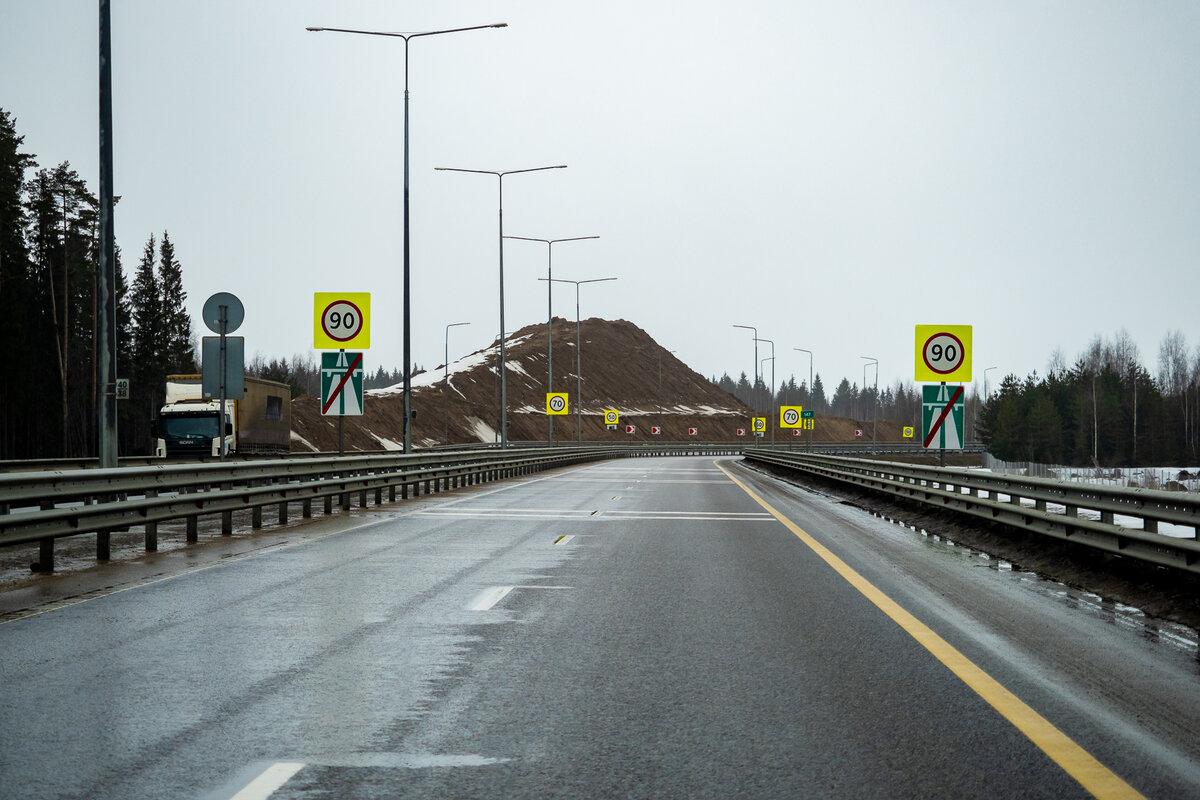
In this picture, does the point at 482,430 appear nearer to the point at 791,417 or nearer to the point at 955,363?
the point at 791,417

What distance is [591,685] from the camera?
6.73 meters

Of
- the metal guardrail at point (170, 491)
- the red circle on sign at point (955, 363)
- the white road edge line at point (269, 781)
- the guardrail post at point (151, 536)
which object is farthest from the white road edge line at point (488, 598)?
the red circle on sign at point (955, 363)

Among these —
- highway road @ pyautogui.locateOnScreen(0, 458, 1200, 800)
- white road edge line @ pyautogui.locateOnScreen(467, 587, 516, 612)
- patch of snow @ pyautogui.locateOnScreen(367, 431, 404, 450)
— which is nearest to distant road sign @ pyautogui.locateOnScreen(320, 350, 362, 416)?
highway road @ pyautogui.locateOnScreen(0, 458, 1200, 800)

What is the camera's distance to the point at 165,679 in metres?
6.81

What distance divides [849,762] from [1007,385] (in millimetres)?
189267

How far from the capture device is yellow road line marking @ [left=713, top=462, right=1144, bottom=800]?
480 centimetres

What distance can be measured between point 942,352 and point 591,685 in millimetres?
13833

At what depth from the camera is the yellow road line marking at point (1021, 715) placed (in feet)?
15.8

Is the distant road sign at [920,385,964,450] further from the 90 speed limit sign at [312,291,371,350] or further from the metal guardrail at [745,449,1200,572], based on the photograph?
the 90 speed limit sign at [312,291,371,350]

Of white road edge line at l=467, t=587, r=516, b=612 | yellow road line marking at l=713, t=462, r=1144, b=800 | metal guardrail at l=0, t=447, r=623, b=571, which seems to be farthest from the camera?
metal guardrail at l=0, t=447, r=623, b=571

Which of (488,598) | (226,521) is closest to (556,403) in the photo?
(226,521)

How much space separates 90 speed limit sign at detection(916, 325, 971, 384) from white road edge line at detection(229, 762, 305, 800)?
15.4m

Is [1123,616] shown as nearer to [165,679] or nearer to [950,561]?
[950,561]

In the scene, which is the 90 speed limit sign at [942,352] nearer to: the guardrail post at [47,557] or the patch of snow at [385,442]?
the guardrail post at [47,557]
